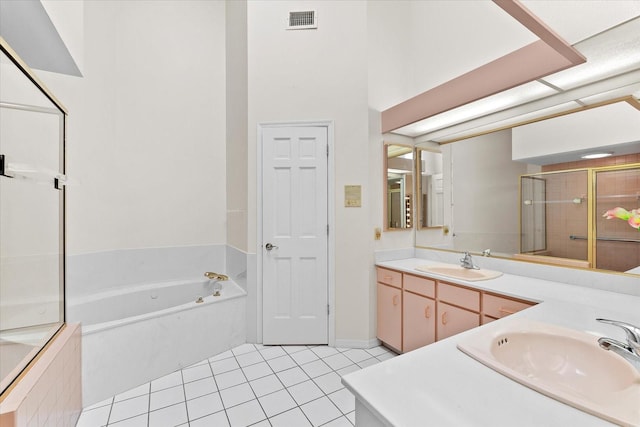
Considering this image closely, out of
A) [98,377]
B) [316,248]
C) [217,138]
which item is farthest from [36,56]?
[316,248]

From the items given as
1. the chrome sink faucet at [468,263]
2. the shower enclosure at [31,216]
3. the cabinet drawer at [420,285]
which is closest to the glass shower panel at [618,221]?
the chrome sink faucet at [468,263]

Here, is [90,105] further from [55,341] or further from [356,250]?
[356,250]

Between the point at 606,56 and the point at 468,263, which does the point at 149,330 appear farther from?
the point at 606,56

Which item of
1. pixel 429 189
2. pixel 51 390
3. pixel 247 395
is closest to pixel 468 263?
pixel 429 189

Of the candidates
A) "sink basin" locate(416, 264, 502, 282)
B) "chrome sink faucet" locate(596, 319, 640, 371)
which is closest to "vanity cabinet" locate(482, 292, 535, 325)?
"sink basin" locate(416, 264, 502, 282)

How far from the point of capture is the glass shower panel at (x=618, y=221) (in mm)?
1615

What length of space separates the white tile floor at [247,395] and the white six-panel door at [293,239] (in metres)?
0.27

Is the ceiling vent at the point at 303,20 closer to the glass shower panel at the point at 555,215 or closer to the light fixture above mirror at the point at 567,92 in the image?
the light fixture above mirror at the point at 567,92

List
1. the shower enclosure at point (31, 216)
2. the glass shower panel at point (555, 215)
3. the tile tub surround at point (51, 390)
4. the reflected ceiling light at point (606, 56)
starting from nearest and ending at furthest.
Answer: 1. the tile tub surround at point (51, 390)
2. the reflected ceiling light at point (606, 56)
3. the shower enclosure at point (31, 216)
4. the glass shower panel at point (555, 215)

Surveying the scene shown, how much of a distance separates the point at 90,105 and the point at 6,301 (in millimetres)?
1933

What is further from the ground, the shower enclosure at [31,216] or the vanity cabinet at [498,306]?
the shower enclosure at [31,216]

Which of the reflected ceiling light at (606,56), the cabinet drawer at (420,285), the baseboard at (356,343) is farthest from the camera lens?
the baseboard at (356,343)

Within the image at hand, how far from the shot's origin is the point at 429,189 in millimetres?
2885

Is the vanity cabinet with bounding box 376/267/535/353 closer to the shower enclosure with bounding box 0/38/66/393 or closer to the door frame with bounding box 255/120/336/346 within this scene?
the door frame with bounding box 255/120/336/346
